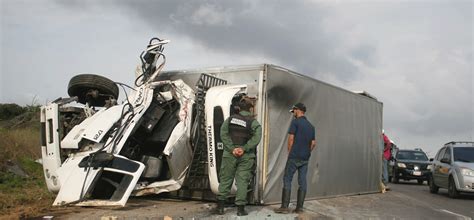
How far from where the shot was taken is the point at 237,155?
7453mm

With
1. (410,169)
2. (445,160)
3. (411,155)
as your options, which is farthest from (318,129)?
(411,155)

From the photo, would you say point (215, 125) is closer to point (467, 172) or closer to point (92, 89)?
point (92, 89)

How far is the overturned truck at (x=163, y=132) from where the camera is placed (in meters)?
7.74

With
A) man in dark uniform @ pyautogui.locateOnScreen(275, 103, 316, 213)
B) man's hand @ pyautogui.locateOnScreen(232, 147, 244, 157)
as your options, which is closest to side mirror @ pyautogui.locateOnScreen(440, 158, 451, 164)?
man in dark uniform @ pyautogui.locateOnScreen(275, 103, 316, 213)

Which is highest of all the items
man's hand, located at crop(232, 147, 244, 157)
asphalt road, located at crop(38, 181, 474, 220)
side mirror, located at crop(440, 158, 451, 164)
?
side mirror, located at crop(440, 158, 451, 164)

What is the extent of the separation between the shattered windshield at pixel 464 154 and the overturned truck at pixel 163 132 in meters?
6.13

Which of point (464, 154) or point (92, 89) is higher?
point (92, 89)

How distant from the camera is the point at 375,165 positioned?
551 inches

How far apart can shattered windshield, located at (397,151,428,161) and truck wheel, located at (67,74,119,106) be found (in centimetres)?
1768

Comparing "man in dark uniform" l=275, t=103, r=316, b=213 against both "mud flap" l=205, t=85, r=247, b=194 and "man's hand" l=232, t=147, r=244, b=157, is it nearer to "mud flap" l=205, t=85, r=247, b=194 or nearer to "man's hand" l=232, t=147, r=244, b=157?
"mud flap" l=205, t=85, r=247, b=194

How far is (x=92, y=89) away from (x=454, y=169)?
34.1 ft

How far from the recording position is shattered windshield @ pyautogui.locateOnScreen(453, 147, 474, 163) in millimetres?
14452

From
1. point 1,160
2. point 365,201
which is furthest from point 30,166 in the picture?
point 365,201

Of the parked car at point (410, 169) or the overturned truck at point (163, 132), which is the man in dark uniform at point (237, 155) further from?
the parked car at point (410, 169)
